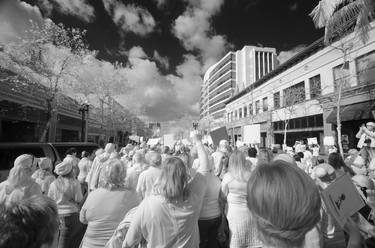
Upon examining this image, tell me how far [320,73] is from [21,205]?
25.9 meters

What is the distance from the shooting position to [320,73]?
21.7 meters

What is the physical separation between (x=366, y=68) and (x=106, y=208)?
833 inches

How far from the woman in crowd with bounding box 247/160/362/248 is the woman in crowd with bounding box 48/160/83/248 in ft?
11.4

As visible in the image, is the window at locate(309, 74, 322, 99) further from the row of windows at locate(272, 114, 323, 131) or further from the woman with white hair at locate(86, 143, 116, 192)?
the woman with white hair at locate(86, 143, 116, 192)

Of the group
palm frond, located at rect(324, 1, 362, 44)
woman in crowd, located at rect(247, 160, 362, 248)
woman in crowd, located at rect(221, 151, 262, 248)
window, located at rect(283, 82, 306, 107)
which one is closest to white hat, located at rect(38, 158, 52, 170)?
woman in crowd, located at rect(221, 151, 262, 248)

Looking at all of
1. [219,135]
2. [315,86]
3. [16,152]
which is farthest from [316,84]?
[16,152]

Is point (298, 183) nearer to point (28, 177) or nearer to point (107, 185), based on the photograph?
point (107, 185)

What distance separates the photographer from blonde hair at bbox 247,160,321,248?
116 centimetres

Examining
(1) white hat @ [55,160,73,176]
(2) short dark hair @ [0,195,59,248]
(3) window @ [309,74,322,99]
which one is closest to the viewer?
(2) short dark hair @ [0,195,59,248]

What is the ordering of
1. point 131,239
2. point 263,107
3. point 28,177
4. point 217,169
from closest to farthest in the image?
point 131,239 → point 28,177 → point 217,169 → point 263,107

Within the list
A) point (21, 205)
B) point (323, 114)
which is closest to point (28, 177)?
point (21, 205)

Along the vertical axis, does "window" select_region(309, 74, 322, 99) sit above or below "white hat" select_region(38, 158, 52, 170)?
above

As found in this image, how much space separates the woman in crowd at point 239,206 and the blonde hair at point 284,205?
1.98 meters

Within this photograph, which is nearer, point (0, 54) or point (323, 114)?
point (0, 54)
